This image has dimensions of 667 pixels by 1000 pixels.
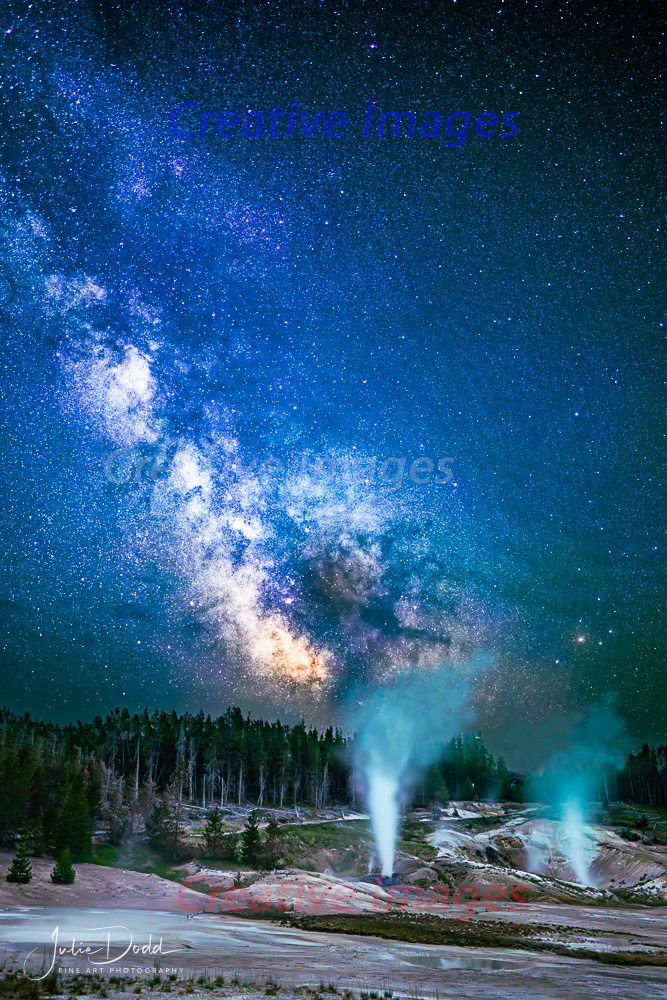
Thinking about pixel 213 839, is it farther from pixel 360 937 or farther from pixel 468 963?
pixel 468 963

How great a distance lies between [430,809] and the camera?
Result: 13762 centimetres

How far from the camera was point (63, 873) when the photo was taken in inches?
2079

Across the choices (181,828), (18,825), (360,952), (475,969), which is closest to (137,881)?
(18,825)

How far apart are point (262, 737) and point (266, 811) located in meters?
18.3

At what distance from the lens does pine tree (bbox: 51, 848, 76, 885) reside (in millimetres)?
52469

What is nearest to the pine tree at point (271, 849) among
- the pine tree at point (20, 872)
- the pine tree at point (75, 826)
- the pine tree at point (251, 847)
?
the pine tree at point (251, 847)

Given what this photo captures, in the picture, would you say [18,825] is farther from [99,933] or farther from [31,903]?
[99,933]
